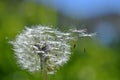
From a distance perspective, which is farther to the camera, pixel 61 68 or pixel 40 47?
pixel 61 68

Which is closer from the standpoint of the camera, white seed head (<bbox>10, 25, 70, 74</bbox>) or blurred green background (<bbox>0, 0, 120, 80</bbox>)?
white seed head (<bbox>10, 25, 70, 74</bbox>)

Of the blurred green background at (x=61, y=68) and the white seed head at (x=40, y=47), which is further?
the blurred green background at (x=61, y=68)

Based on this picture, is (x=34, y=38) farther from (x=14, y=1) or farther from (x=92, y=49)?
(x=14, y=1)

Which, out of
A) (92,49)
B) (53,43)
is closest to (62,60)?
(53,43)
